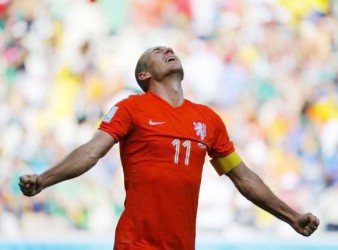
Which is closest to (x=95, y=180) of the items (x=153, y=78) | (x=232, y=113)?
(x=232, y=113)

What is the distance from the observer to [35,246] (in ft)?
23.4

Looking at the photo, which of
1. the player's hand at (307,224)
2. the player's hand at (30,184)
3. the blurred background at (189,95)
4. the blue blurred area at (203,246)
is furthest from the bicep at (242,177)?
the blurred background at (189,95)

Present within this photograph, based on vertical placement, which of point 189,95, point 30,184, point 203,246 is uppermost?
point 189,95

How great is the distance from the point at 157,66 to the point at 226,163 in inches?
21.4

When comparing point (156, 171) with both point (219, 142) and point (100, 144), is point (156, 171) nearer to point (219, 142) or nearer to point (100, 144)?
point (100, 144)

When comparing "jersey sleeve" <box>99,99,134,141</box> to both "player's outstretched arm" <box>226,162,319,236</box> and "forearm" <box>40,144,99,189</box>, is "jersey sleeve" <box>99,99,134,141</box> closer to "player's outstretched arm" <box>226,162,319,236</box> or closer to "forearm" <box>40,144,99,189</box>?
"forearm" <box>40,144,99,189</box>

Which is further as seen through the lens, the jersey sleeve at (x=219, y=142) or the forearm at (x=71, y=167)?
the jersey sleeve at (x=219, y=142)

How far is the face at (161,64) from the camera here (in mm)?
4066

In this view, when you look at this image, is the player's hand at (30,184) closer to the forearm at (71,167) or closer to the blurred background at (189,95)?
the forearm at (71,167)

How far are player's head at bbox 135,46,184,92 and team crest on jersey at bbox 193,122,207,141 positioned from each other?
0.75 feet

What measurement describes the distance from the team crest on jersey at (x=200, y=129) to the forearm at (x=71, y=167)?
1.55 feet

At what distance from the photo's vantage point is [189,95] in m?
7.74

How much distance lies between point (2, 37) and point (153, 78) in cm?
405

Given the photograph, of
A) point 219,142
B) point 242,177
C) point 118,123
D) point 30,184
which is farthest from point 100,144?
point 242,177
